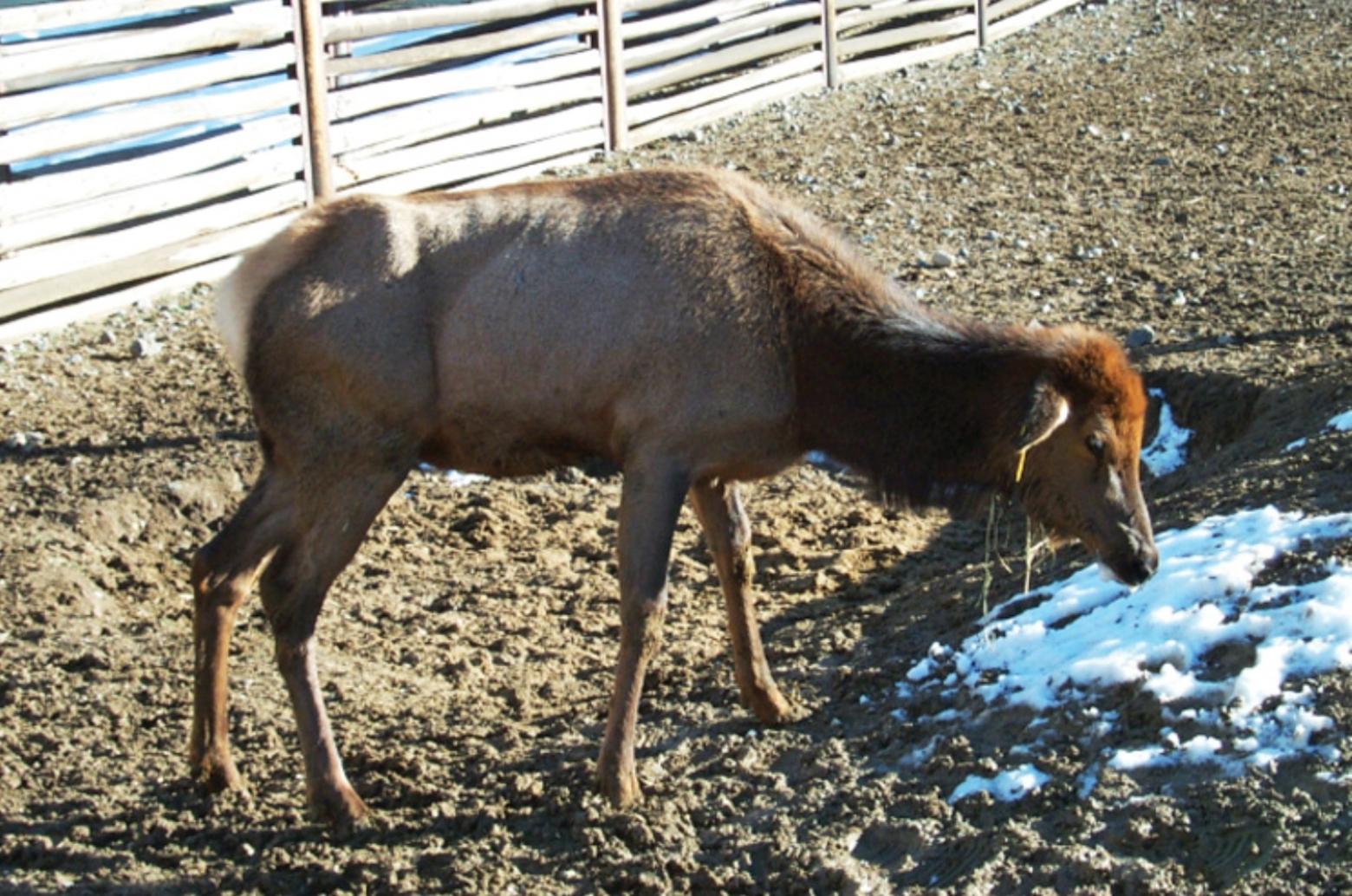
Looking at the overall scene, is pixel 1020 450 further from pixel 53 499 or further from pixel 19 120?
pixel 19 120

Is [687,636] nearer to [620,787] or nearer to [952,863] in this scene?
[620,787]

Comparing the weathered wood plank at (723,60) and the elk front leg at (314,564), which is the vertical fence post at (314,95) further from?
the elk front leg at (314,564)

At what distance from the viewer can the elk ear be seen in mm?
5672

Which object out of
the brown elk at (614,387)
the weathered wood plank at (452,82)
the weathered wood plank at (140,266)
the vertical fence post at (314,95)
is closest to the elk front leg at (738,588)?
the brown elk at (614,387)

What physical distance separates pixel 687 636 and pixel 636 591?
58.0 inches

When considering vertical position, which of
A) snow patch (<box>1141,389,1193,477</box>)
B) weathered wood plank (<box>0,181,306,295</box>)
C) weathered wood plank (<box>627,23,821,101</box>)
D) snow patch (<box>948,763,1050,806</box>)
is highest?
weathered wood plank (<box>627,23,821,101</box>)

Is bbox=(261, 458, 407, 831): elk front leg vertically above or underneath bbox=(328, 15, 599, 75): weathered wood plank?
underneath

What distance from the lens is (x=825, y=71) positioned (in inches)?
647

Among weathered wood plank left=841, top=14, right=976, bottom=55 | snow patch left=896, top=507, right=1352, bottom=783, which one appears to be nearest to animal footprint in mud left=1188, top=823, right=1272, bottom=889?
snow patch left=896, top=507, right=1352, bottom=783

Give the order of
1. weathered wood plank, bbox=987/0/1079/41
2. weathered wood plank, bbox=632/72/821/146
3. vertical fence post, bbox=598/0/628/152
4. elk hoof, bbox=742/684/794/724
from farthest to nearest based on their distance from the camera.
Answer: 1. weathered wood plank, bbox=987/0/1079/41
2. weathered wood plank, bbox=632/72/821/146
3. vertical fence post, bbox=598/0/628/152
4. elk hoof, bbox=742/684/794/724

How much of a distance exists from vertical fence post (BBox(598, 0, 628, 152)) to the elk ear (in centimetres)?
884

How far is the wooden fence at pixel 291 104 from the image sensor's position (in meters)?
10.2

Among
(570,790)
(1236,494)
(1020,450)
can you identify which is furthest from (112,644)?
(1236,494)

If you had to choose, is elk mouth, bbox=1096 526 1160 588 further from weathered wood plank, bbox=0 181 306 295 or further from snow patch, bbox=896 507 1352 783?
weathered wood plank, bbox=0 181 306 295
